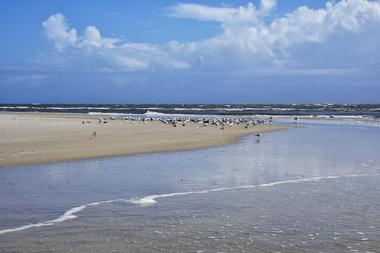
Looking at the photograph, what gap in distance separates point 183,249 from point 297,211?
3734 mm

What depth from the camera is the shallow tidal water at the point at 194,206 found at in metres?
9.05

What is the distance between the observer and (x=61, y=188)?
1391cm

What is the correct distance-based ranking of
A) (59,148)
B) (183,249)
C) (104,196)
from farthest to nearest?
(59,148)
(104,196)
(183,249)

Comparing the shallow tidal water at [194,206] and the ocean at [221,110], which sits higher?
the shallow tidal water at [194,206]

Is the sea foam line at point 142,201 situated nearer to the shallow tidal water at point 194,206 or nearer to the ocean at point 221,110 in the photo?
the shallow tidal water at point 194,206

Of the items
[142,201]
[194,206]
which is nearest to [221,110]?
[142,201]

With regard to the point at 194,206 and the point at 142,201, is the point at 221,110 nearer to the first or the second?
the point at 142,201

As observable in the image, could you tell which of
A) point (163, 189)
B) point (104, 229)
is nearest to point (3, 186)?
point (163, 189)

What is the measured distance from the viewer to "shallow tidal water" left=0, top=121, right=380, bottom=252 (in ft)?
29.7

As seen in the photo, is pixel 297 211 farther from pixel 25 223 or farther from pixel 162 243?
pixel 25 223

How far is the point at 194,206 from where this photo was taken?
12023mm

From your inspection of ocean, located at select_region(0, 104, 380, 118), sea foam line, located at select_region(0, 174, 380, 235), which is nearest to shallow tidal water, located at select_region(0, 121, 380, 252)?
sea foam line, located at select_region(0, 174, 380, 235)

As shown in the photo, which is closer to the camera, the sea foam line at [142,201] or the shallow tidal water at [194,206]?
the shallow tidal water at [194,206]

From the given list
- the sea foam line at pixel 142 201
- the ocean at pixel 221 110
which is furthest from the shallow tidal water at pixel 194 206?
the ocean at pixel 221 110
